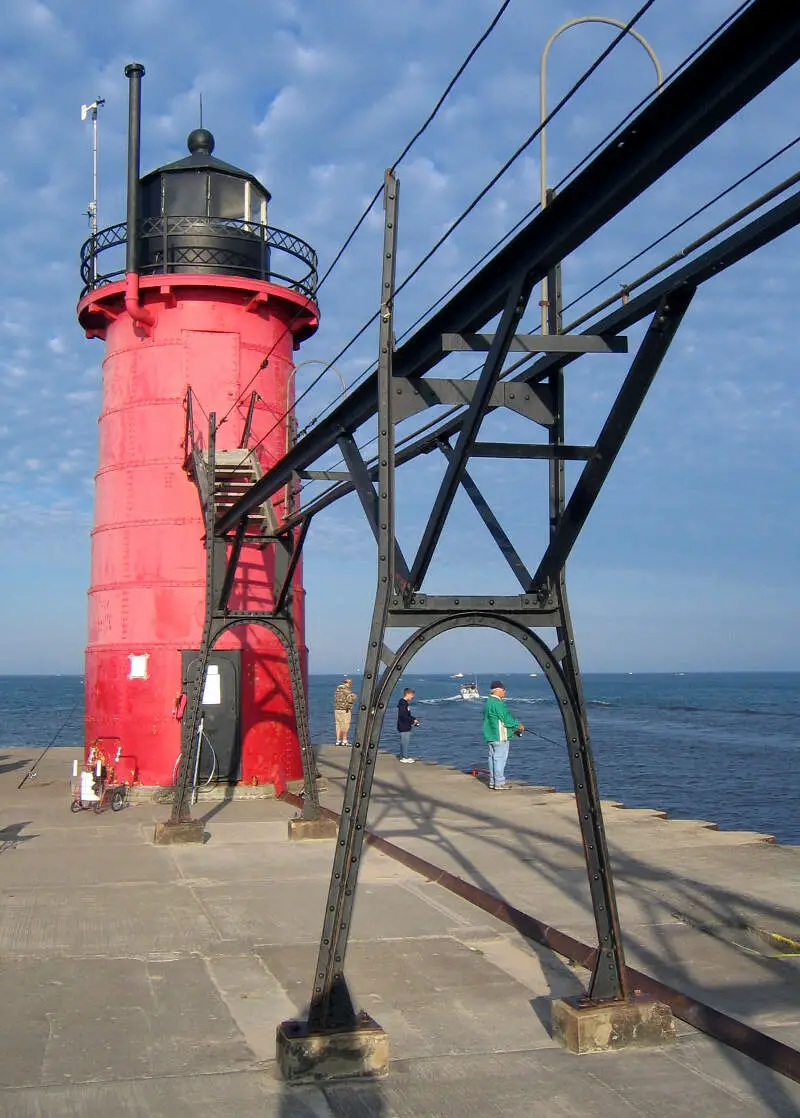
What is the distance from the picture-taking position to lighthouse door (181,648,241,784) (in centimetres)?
1831

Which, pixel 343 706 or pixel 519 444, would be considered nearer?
pixel 519 444

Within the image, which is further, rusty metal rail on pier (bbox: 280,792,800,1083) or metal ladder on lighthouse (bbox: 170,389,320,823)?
metal ladder on lighthouse (bbox: 170,389,320,823)

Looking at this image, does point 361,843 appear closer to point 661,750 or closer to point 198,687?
point 198,687

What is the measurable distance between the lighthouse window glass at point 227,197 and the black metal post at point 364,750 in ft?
43.0

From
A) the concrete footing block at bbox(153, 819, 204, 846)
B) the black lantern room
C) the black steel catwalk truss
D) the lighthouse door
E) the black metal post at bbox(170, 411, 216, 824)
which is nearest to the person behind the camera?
the black steel catwalk truss

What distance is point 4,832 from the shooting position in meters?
14.8

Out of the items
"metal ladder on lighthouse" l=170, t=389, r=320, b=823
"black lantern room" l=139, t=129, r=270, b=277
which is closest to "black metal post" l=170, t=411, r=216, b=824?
"metal ladder on lighthouse" l=170, t=389, r=320, b=823

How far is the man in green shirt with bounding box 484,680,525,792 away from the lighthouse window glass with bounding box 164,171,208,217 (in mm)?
9817

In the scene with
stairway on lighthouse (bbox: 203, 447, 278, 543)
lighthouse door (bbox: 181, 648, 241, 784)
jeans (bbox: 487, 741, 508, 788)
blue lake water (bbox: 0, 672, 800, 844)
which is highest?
stairway on lighthouse (bbox: 203, 447, 278, 543)

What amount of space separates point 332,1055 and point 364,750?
5.70ft

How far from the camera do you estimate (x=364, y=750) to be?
6.65 metres

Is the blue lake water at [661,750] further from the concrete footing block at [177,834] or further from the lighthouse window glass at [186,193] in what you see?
the lighthouse window glass at [186,193]

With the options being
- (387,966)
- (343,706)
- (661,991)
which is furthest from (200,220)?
(661,991)

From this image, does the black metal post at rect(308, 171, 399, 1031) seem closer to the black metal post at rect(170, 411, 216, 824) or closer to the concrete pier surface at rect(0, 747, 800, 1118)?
the concrete pier surface at rect(0, 747, 800, 1118)
